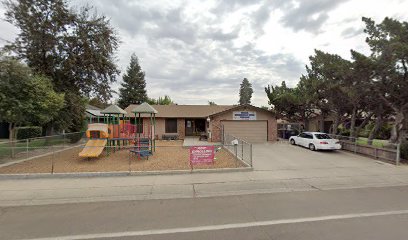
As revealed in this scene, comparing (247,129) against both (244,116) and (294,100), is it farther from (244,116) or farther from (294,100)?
(294,100)

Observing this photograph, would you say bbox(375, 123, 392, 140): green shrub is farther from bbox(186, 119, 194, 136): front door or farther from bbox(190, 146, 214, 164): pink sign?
bbox(190, 146, 214, 164): pink sign

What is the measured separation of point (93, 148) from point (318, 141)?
48.3ft

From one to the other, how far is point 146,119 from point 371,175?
21738mm

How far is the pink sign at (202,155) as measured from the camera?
1082cm

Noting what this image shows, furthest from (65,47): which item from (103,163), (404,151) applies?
(404,151)

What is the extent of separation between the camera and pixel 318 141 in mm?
16562

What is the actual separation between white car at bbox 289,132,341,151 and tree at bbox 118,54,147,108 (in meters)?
41.1

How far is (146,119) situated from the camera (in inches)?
1051

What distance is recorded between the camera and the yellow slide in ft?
41.1

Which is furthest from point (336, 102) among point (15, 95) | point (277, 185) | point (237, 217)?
point (15, 95)

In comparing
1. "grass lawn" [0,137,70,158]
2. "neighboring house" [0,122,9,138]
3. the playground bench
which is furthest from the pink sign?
"neighboring house" [0,122,9,138]

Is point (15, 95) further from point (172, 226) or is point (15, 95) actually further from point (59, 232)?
point (172, 226)

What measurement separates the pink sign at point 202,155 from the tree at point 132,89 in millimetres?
44456

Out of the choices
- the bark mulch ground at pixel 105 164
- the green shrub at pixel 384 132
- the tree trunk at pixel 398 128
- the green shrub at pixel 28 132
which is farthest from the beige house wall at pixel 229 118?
the green shrub at pixel 28 132
